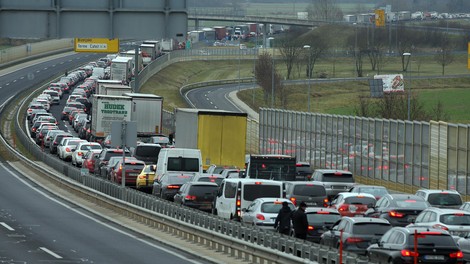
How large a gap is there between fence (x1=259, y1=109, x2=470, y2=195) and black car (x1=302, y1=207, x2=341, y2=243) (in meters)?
16.5

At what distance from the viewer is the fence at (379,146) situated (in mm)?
50500

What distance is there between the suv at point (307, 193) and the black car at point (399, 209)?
11.8 feet

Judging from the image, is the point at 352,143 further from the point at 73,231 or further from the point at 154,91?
the point at 154,91

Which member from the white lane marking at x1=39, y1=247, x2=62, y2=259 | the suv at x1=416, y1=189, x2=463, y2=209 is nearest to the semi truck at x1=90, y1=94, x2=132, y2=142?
the suv at x1=416, y1=189, x2=463, y2=209

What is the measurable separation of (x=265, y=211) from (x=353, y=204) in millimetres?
5532

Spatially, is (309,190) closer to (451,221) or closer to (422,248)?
(451,221)

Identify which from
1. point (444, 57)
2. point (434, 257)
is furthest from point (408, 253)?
point (444, 57)

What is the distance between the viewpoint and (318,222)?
33344 mm

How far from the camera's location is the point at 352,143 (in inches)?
2457

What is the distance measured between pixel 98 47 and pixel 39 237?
61.9m

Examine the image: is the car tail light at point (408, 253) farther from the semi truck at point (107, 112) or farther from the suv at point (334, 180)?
the semi truck at point (107, 112)

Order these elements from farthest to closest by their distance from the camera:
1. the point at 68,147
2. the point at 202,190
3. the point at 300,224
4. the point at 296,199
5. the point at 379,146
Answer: the point at 68,147 → the point at 379,146 → the point at 202,190 → the point at 296,199 → the point at 300,224

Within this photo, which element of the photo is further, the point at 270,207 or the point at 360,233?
the point at 270,207

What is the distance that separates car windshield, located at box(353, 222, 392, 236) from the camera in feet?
96.2
